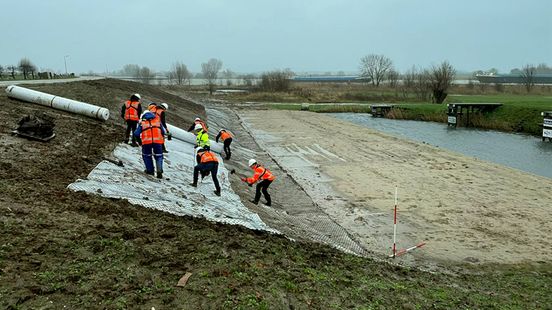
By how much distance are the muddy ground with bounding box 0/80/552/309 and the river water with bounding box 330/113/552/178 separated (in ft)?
56.9

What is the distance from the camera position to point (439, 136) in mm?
37344

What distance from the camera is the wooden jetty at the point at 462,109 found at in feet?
146

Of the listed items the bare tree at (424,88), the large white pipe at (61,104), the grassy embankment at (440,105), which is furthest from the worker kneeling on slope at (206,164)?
the bare tree at (424,88)

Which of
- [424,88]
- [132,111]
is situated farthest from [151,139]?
[424,88]

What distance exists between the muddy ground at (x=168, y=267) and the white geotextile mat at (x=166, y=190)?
451 mm

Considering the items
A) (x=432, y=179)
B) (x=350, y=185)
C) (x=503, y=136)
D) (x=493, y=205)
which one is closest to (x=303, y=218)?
(x=350, y=185)

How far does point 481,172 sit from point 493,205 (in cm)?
599

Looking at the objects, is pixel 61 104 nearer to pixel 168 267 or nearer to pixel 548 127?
pixel 168 267

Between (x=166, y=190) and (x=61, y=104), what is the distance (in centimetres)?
753

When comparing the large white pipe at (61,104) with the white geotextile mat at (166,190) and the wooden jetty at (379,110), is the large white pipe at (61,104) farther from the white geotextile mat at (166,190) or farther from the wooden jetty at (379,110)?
the wooden jetty at (379,110)

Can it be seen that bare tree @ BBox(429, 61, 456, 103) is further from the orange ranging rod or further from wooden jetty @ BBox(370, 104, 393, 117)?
the orange ranging rod

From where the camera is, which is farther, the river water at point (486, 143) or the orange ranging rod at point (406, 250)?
the river water at point (486, 143)

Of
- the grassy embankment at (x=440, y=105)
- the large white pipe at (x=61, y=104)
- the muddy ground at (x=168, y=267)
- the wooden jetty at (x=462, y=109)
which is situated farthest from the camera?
the wooden jetty at (x=462, y=109)

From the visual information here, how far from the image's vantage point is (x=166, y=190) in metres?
10.7
